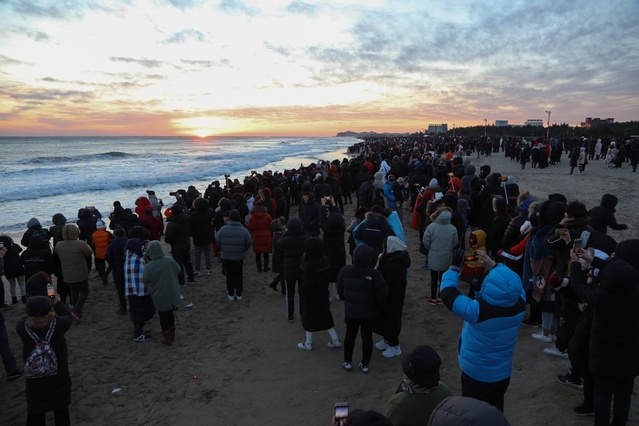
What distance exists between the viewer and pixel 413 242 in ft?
36.0

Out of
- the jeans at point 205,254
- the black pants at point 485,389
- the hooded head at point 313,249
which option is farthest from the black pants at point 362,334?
the jeans at point 205,254

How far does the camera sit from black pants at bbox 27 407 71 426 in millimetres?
3795

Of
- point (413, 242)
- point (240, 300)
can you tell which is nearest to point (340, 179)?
point (413, 242)

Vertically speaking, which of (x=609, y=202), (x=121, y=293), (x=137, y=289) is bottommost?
(x=121, y=293)

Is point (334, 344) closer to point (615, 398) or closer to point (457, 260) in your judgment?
point (457, 260)

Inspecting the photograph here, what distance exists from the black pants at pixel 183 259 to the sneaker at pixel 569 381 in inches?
267

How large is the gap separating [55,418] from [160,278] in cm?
212

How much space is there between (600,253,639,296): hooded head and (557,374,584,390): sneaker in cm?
193

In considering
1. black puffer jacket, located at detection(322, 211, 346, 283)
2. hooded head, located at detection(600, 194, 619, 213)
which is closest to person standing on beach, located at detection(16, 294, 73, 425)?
black puffer jacket, located at detection(322, 211, 346, 283)

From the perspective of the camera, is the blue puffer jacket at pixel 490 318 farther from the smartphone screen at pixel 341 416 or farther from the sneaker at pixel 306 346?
the sneaker at pixel 306 346

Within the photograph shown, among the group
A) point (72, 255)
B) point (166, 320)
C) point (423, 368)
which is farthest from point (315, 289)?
point (72, 255)

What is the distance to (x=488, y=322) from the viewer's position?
9.70 ft

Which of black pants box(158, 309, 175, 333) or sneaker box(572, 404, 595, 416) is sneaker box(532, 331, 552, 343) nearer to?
sneaker box(572, 404, 595, 416)

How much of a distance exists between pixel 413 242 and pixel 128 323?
757cm
